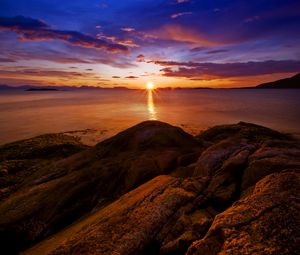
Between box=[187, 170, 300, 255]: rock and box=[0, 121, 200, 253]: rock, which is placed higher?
box=[187, 170, 300, 255]: rock

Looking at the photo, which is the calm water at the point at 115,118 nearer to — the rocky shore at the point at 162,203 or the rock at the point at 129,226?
the rocky shore at the point at 162,203

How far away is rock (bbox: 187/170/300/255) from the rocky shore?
0.02m

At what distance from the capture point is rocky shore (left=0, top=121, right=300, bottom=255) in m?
4.81

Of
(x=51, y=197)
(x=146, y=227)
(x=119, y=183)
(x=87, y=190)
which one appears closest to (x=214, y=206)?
(x=146, y=227)

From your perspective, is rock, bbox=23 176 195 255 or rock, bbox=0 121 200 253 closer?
rock, bbox=23 176 195 255

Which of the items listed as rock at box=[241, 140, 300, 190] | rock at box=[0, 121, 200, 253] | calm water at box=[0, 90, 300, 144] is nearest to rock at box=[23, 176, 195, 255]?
rock at box=[0, 121, 200, 253]

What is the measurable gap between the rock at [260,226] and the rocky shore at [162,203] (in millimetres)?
19

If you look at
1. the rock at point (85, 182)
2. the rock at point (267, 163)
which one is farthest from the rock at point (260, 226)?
the rock at point (85, 182)

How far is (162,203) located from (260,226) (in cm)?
281

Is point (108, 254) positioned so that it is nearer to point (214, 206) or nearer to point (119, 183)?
point (214, 206)

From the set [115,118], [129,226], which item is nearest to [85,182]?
[129,226]

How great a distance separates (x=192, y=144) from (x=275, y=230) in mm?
9589

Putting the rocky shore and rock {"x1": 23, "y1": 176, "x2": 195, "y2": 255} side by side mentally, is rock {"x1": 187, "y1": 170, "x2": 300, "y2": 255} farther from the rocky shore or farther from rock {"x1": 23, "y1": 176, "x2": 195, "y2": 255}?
rock {"x1": 23, "y1": 176, "x2": 195, "y2": 255}

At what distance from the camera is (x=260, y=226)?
4.64m
